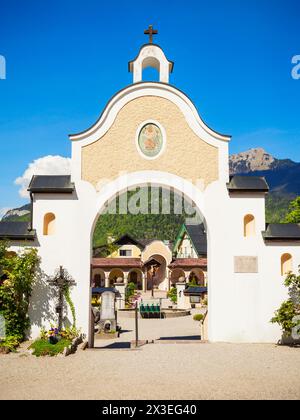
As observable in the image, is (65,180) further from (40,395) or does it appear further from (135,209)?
(40,395)

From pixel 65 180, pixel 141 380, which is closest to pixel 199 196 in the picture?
pixel 65 180

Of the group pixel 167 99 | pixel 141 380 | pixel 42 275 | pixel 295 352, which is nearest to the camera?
pixel 141 380

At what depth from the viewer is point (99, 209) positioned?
51.6 feet

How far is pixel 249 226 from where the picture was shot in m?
16.4

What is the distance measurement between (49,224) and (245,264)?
765 cm

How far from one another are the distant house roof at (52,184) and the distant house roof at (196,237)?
130ft

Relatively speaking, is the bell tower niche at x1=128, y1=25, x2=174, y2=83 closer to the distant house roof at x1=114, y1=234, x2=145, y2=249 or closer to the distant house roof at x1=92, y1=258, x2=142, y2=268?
the distant house roof at x1=92, y1=258, x2=142, y2=268

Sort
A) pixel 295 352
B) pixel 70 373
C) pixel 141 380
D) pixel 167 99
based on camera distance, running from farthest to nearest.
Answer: pixel 167 99
pixel 295 352
pixel 70 373
pixel 141 380

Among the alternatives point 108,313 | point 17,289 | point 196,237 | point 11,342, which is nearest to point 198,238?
point 196,237

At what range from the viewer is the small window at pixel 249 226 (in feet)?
53.1

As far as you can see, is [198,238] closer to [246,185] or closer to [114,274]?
[114,274]

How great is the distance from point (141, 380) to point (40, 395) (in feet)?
8.28

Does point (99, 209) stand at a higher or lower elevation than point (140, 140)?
lower

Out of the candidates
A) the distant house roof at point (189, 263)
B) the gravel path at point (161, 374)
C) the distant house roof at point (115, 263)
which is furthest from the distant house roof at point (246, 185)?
the distant house roof at point (115, 263)
